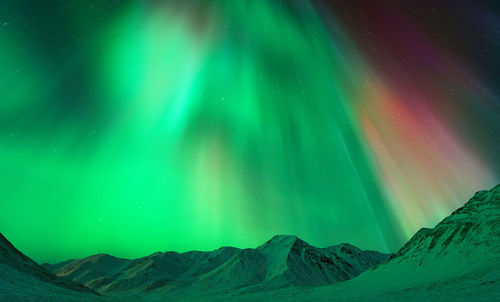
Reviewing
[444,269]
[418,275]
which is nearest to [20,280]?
[418,275]

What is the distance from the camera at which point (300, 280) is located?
6885 inches

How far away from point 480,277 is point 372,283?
35055 mm

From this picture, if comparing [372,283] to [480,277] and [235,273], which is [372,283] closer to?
[480,277]

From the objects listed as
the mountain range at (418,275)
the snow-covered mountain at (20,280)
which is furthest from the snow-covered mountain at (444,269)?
the snow-covered mountain at (20,280)

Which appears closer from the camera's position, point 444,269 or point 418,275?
point 444,269

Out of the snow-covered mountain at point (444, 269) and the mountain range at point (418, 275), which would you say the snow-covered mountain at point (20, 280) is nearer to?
the mountain range at point (418, 275)

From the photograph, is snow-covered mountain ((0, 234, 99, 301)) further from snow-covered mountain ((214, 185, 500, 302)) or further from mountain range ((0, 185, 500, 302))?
snow-covered mountain ((214, 185, 500, 302))

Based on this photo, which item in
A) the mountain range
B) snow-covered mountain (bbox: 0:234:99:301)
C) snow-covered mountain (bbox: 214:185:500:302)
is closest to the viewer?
snow-covered mountain (bbox: 0:234:99:301)

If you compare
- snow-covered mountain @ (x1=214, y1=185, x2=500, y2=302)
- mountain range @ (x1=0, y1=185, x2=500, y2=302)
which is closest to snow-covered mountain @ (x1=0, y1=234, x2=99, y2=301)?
mountain range @ (x1=0, y1=185, x2=500, y2=302)

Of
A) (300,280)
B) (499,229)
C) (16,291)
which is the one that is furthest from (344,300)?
(300,280)

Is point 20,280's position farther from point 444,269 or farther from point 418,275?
point 444,269

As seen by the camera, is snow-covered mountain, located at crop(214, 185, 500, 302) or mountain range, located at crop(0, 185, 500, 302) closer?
mountain range, located at crop(0, 185, 500, 302)

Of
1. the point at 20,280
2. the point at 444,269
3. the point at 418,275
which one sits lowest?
the point at 418,275

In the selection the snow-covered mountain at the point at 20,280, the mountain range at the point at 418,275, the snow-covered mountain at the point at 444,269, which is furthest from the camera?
the snow-covered mountain at the point at 444,269
